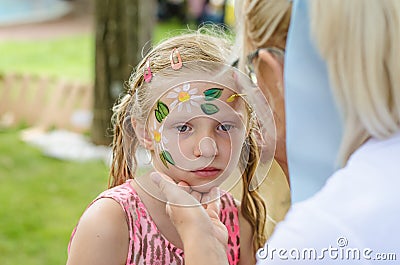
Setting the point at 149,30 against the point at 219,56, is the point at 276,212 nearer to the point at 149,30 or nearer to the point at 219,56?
the point at 219,56

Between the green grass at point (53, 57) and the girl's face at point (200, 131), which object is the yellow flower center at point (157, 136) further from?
the green grass at point (53, 57)

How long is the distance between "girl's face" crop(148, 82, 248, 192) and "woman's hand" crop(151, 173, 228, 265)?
34 millimetres

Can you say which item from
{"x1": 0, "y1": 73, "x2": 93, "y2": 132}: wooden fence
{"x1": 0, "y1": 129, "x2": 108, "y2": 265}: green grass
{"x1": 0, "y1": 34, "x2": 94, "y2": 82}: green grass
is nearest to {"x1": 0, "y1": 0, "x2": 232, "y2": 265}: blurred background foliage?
{"x1": 0, "y1": 129, "x2": 108, "y2": 265}: green grass

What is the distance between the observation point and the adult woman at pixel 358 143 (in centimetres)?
123

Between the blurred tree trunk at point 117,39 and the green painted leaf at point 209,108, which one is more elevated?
the green painted leaf at point 209,108

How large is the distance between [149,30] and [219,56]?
4.21m

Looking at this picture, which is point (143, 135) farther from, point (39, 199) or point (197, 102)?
point (39, 199)

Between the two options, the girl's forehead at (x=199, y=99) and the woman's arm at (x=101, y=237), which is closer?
the girl's forehead at (x=199, y=99)

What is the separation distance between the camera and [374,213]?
1.24 metres

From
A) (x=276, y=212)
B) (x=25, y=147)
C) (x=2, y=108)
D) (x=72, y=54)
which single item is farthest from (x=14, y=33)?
(x=276, y=212)

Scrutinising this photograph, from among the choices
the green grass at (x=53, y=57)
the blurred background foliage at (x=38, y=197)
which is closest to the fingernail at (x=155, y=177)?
the blurred background foliage at (x=38, y=197)

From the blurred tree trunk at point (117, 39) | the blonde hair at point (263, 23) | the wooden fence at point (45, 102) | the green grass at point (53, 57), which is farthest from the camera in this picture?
the green grass at point (53, 57)

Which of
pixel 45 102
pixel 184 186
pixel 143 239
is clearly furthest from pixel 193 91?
pixel 45 102

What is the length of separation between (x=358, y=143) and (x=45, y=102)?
528 centimetres
